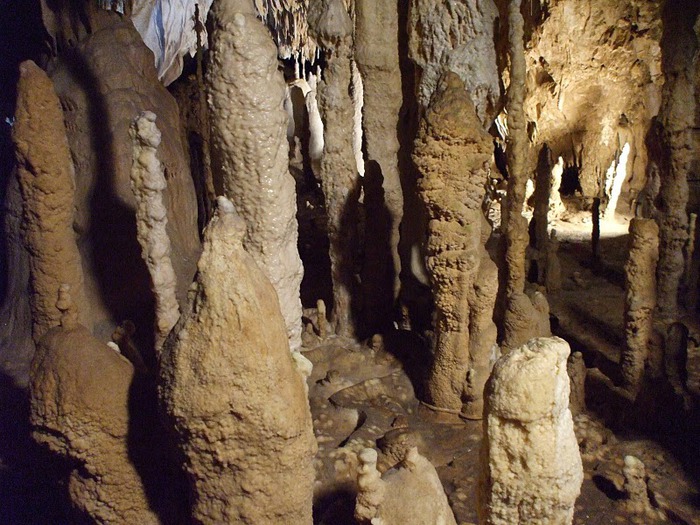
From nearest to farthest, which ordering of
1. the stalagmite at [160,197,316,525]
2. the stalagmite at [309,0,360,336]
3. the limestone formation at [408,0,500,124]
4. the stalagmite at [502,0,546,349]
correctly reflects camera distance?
the stalagmite at [160,197,316,525] < the limestone formation at [408,0,500,124] < the stalagmite at [309,0,360,336] < the stalagmite at [502,0,546,349]

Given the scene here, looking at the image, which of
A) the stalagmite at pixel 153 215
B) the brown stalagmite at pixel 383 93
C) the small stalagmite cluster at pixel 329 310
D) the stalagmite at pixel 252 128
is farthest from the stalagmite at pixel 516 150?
the stalagmite at pixel 153 215

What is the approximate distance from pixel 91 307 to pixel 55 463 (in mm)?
3233

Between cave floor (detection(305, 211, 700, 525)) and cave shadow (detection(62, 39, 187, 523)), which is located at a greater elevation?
cave shadow (detection(62, 39, 187, 523))

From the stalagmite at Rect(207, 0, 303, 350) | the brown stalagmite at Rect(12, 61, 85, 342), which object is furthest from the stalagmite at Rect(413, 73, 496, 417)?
the brown stalagmite at Rect(12, 61, 85, 342)

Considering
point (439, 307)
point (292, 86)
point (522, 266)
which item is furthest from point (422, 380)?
point (292, 86)

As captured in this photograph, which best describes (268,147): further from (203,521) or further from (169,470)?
(203,521)

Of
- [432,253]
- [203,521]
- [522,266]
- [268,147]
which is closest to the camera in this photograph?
[203,521]

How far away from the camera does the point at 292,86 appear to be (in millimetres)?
17422

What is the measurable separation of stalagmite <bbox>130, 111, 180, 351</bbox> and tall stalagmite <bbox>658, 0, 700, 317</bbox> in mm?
6377

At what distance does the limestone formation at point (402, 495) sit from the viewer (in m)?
2.53

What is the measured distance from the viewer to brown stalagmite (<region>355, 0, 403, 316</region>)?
6535 millimetres

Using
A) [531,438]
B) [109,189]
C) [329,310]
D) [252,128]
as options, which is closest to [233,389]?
[531,438]

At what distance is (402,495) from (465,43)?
4101 mm

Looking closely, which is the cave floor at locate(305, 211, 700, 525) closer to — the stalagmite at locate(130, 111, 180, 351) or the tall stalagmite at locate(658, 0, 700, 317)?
the tall stalagmite at locate(658, 0, 700, 317)
